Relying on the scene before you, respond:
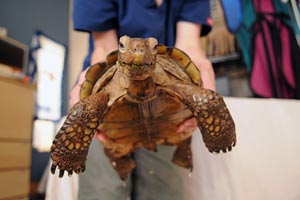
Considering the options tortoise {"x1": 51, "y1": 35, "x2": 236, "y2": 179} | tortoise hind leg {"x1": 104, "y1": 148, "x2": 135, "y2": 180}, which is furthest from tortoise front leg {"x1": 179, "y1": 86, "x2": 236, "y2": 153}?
tortoise hind leg {"x1": 104, "y1": 148, "x2": 135, "y2": 180}

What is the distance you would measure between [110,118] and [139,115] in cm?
6

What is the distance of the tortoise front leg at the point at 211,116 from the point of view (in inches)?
19.1

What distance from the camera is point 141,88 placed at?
46 centimetres

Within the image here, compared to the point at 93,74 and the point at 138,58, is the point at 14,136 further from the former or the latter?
the point at 138,58

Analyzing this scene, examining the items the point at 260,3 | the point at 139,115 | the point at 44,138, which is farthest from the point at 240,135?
the point at 44,138

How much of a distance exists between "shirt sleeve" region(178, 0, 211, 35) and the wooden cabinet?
1321 millimetres

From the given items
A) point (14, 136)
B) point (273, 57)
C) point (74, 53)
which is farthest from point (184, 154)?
point (74, 53)

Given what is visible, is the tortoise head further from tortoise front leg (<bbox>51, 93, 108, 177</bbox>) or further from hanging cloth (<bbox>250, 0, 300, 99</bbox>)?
hanging cloth (<bbox>250, 0, 300, 99</bbox>)

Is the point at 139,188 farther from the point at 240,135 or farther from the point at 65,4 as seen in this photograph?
the point at 65,4

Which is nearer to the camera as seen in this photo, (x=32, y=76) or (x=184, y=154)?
(x=184, y=154)

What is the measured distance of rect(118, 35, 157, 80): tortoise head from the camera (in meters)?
0.37

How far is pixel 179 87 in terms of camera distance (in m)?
0.51

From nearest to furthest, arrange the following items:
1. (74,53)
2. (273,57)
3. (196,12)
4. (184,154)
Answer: (184,154) → (196,12) → (273,57) → (74,53)

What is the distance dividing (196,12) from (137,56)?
543 millimetres
